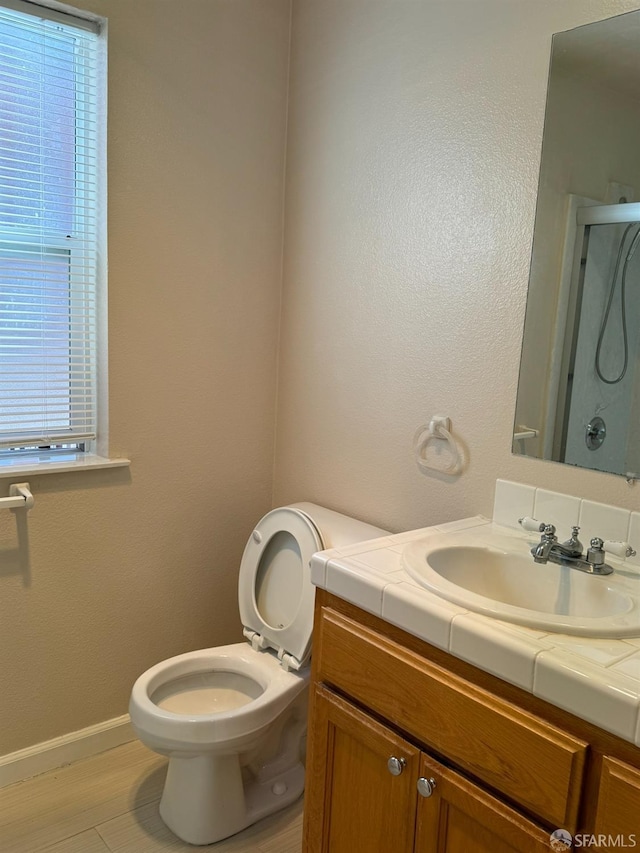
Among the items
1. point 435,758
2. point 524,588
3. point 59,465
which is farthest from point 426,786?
point 59,465

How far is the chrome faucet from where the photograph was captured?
54.1 inches

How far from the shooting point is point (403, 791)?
4.11 ft

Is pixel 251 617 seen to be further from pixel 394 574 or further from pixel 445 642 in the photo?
pixel 445 642

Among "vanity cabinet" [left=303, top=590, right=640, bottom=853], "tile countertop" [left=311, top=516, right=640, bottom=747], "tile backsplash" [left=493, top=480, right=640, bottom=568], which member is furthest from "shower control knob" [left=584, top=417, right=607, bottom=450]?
"vanity cabinet" [left=303, top=590, right=640, bottom=853]

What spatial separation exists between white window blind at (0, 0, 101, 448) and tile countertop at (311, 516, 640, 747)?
1.05 meters

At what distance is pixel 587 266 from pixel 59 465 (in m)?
1.51

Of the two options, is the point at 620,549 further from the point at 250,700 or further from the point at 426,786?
the point at 250,700

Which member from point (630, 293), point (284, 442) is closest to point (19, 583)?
point (284, 442)

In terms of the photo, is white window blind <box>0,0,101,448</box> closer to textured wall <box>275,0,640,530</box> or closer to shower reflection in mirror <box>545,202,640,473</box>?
textured wall <box>275,0,640,530</box>

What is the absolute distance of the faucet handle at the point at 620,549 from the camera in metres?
1.39

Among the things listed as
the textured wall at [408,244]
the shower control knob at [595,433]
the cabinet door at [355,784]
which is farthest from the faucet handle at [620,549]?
the cabinet door at [355,784]

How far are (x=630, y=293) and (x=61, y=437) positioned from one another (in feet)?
5.21

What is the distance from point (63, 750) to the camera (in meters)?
2.06

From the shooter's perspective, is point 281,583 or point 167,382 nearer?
point 281,583
